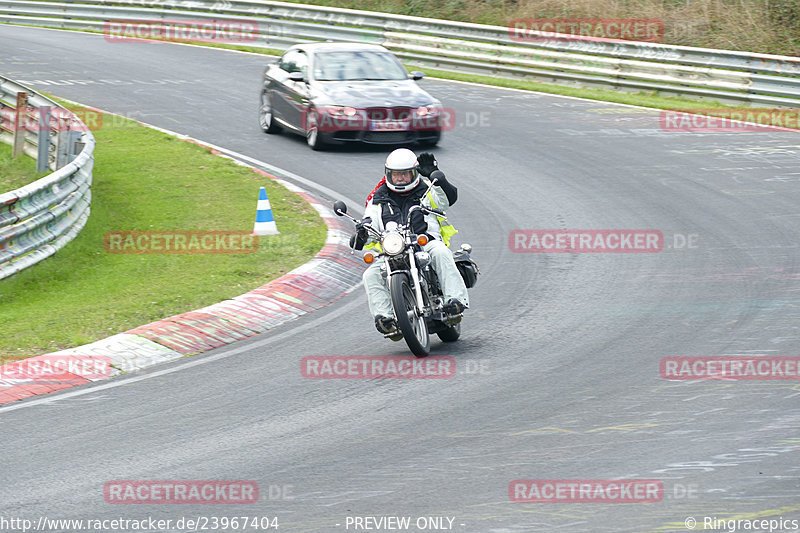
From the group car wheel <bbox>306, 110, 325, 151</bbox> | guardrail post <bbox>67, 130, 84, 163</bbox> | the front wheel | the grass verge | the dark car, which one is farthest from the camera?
car wheel <bbox>306, 110, 325, 151</bbox>

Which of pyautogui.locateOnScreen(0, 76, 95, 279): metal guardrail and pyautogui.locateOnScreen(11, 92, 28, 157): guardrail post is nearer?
pyautogui.locateOnScreen(0, 76, 95, 279): metal guardrail

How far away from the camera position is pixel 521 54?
26781 mm

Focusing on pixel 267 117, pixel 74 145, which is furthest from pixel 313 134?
pixel 74 145

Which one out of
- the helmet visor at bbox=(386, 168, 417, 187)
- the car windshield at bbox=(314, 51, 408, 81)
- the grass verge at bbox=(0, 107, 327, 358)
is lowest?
the grass verge at bbox=(0, 107, 327, 358)

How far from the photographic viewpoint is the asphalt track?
21.0ft

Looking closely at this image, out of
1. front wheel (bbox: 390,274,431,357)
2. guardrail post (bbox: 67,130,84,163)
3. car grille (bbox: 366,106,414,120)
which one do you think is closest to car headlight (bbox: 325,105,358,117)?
A: car grille (bbox: 366,106,414,120)

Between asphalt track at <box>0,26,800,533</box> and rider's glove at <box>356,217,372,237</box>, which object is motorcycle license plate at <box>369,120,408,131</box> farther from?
rider's glove at <box>356,217,372,237</box>

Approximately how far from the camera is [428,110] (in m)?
19.1

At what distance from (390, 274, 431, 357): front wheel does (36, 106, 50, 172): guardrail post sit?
26.4 ft

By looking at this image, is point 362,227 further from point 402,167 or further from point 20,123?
point 20,123

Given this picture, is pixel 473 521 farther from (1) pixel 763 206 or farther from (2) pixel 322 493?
(1) pixel 763 206

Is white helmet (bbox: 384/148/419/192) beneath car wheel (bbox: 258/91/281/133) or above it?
above

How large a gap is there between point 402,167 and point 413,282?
3.49 feet

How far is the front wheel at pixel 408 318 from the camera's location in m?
9.24
